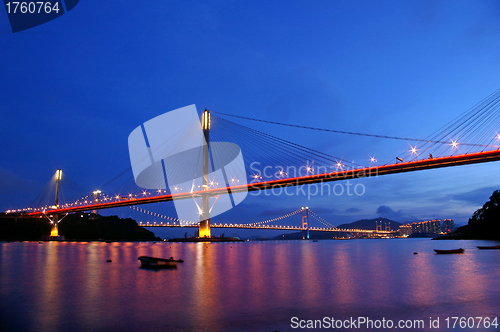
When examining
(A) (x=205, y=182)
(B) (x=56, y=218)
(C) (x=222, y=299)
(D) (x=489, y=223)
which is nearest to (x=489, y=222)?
(D) (x=489, y=223)

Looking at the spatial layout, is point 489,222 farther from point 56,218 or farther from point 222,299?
point 56,218

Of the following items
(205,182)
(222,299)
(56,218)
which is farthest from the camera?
(56,218)

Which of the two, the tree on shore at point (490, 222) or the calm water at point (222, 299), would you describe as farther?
the tree on shore at point (490, 222)

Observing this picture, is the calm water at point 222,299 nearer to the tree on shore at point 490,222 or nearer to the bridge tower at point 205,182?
the bridge tower at point 205,182

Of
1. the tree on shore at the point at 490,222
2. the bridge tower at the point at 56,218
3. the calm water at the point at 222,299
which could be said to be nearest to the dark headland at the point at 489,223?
the tree on shore at the point at 490,222

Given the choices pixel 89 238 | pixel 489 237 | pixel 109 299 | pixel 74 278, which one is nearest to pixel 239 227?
pixel 89 238

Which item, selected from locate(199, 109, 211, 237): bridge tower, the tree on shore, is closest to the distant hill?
the tree on shore

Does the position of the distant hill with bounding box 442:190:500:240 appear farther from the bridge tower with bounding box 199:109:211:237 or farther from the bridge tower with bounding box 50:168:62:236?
the bridge tower with bounding box 50:168:62:236

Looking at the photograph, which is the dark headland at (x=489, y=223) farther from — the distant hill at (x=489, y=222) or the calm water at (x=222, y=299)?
the calm water at (x=222, y=299)

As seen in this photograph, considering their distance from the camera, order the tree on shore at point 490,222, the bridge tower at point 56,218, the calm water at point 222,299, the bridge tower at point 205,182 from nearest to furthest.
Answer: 1. the calm water at point 222,299
2. the bridge tower at point 205,182
3. the tree on shore at point 490,222
4. the bridge tower at point 56,218

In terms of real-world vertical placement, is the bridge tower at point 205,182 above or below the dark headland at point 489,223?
above

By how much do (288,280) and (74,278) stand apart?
10111 mm

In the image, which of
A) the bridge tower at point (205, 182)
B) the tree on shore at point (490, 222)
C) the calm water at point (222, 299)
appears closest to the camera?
the calm water at point (222, 299)

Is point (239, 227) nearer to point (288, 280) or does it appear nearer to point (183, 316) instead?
point (288, 280)
